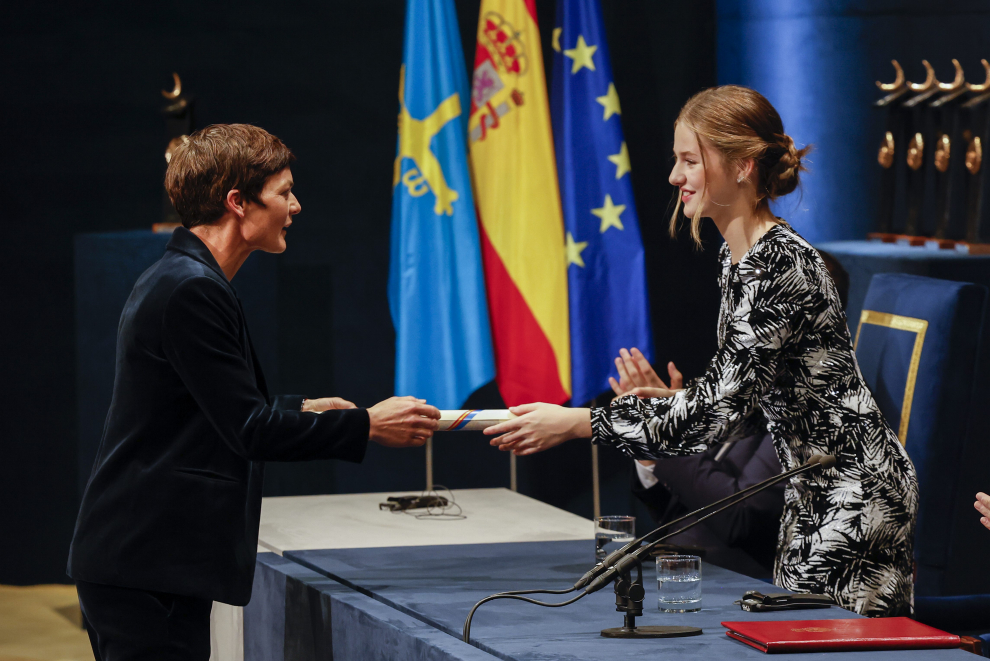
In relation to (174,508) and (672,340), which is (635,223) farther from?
(174,508)

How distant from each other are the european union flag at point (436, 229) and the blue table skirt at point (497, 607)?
6.24 ft

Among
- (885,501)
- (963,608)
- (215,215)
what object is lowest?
(963,608)

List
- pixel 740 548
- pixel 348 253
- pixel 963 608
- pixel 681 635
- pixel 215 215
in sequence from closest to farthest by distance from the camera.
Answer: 1. pixel 681 635
2. pixel 215 215
3. pixel 963 608
4. pixel 740 548
5. pixel 348 253

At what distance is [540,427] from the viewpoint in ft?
7.38

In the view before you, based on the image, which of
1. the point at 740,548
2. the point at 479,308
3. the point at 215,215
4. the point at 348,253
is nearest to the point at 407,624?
the point at 215,215

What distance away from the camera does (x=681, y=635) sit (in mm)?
Result: 1731

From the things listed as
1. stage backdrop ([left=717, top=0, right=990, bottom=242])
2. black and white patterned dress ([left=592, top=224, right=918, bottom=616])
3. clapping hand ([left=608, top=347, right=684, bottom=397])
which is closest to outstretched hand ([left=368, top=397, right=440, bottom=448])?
black and white patterned dress ([left=592, top=224, right=918, bottom=616])

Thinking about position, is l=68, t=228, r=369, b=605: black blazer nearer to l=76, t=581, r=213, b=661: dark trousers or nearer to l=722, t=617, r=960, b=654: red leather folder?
l=76, t=581, r=213, b=661: dark trousers

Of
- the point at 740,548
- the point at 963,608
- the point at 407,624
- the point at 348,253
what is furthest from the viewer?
the point at 348,253

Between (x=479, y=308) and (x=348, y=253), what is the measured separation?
124 centimetres

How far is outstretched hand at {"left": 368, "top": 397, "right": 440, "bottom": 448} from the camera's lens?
2.02 metres

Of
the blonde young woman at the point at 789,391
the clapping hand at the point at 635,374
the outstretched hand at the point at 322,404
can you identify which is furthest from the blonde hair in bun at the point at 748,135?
the outstretched hand at the point at 322,404

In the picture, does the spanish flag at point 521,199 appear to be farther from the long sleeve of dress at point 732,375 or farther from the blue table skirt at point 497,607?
the long sleeve of dress at point 732,375

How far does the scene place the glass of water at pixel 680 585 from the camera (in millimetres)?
1890
